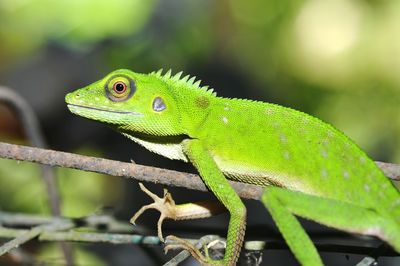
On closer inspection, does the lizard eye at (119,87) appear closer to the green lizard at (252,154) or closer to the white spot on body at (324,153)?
the green lizard at (252,154)

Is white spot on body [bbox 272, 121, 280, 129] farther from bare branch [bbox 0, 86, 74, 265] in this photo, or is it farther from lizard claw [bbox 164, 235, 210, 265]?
bare branch [bbox 0, 86, 74, 265]

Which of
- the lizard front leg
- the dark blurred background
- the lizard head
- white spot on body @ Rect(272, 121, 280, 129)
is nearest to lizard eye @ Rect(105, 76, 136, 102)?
the lizard head

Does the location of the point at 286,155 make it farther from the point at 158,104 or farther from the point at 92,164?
the point at 92,164

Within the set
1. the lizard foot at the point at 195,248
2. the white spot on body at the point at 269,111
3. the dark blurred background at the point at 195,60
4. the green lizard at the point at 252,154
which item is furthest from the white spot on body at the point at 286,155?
the dark blurred background at the point at 195,60

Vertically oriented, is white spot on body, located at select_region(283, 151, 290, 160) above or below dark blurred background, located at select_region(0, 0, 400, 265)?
below

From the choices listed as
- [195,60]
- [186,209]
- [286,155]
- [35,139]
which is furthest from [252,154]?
[195,60]

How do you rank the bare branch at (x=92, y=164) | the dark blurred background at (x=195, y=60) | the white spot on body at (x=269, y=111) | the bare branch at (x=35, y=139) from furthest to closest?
1. the dark blurred background at (x=195, y=60)
2. the bare branch at (x=35, y=139)
3. the white spot on body at (x=269, y=111)
4. the bare branch at (x=92, y=164)

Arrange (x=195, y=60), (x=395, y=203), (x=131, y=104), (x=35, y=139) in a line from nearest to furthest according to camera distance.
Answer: (x=395, y=203) → (x=131, y=104) → (x=35, y=139) → (x=195, y=60)
